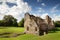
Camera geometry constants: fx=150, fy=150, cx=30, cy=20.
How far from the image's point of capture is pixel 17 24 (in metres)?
61.9

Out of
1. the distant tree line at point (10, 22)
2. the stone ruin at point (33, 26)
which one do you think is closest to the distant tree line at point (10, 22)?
the distant tree line at point (10, 22)

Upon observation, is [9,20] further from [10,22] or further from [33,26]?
[33,26]

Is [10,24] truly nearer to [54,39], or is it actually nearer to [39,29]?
[39,29]

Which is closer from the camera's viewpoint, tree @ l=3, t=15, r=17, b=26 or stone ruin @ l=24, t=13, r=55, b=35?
stone ruin @ l=24, t=13, r=55, b=35

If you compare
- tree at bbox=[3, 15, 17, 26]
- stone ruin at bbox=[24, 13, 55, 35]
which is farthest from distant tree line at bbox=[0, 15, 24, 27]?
stone ruin at bbox=[24, 13, 55, 35]

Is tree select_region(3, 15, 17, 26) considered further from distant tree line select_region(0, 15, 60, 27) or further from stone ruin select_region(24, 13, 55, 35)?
stone ruin select_region(24, 13, 55, 35)

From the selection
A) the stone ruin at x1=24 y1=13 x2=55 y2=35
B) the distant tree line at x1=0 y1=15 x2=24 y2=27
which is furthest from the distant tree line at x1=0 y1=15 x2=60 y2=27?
the stone ruin at x1=24 y1=13 x2=55 y2=35

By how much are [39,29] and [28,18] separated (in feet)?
12.8

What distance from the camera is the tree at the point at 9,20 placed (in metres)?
60.8

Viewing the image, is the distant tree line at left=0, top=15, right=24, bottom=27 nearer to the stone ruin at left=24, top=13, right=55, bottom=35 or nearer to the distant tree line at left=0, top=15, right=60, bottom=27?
the distant tree line at left=0, top=15, right=60, bottom=27

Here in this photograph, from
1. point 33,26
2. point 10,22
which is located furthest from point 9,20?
point 33,26

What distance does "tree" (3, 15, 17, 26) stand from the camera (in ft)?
200

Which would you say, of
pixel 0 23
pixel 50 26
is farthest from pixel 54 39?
pixel 0 23

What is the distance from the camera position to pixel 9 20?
63125 mm
